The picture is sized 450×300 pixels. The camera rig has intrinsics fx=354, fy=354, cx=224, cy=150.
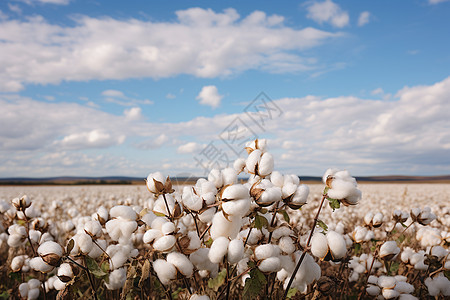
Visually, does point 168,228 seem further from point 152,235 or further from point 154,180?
point 154,180

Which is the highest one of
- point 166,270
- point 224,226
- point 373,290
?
point 224,226

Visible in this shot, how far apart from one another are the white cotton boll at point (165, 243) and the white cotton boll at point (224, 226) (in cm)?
20

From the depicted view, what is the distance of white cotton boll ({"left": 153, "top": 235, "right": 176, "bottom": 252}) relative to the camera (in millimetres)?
1683

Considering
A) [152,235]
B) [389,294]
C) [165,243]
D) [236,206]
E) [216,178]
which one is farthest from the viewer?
[389,294]

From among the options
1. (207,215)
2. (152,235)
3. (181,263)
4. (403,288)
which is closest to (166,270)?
(181,263)

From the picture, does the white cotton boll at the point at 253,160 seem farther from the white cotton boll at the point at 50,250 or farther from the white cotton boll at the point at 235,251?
the white cotton boll at the point at 50,250

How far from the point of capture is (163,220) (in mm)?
1843

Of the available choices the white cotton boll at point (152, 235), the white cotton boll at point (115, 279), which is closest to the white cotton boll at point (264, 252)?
the white cotton boll at point (152, 235)

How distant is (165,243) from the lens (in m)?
1.68

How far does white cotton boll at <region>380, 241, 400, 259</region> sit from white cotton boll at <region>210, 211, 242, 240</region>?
165 cm

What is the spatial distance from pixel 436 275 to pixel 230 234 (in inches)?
91.2

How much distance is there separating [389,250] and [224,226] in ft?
5.73

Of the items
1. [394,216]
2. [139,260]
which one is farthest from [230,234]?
[394,216]

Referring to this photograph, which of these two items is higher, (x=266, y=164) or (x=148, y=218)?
(x=266, y=164)
